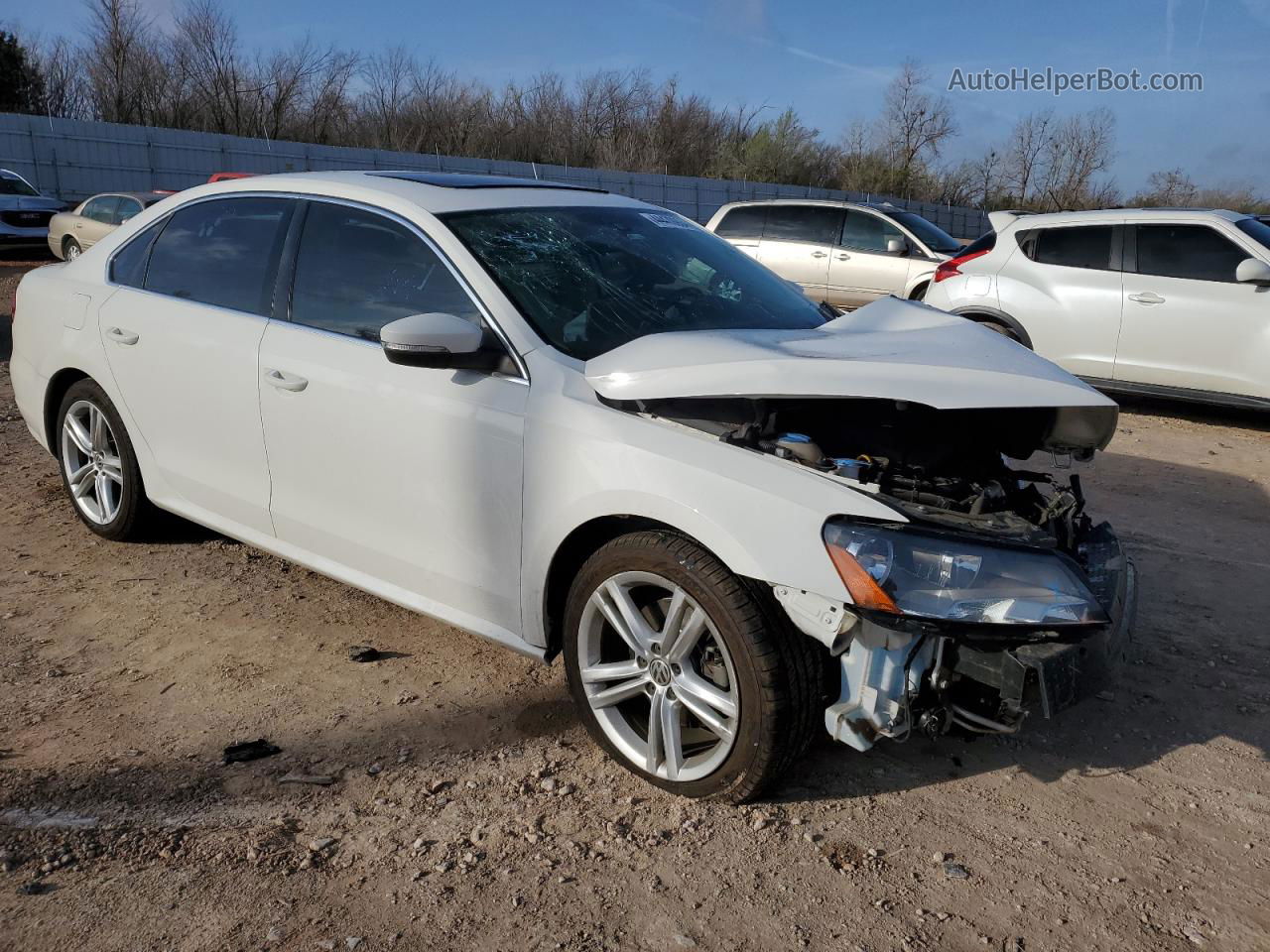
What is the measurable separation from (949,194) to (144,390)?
4558cm

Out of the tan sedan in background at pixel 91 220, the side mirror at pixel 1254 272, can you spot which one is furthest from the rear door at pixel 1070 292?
the tan sedan in background at pixel 91 220

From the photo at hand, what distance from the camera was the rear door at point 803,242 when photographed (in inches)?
516

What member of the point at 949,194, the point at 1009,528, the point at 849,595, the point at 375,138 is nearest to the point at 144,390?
the point at 849,595

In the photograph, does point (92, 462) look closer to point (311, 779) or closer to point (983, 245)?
point (311, 779)

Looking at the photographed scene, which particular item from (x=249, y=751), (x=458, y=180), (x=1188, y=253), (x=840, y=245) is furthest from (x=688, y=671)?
(x=840, y=245)

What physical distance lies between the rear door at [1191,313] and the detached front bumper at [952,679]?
6177mm

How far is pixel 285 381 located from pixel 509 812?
1737 mm

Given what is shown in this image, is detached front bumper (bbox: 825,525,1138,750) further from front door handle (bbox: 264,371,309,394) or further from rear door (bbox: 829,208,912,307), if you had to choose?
rear door (bbox: 829,208,912,307)

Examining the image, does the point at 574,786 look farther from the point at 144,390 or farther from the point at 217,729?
→ the point at 144,390

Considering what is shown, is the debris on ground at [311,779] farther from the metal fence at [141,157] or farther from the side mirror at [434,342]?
the metal fence at [141,157]

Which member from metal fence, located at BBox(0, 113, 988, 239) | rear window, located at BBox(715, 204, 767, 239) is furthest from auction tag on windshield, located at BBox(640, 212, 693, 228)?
metal fence, located at BBox(0, 113, 988, 239)

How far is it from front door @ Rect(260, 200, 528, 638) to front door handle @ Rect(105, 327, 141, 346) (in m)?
0.91

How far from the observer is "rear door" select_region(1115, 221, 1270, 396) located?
779 cm

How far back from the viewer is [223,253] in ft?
13.7
